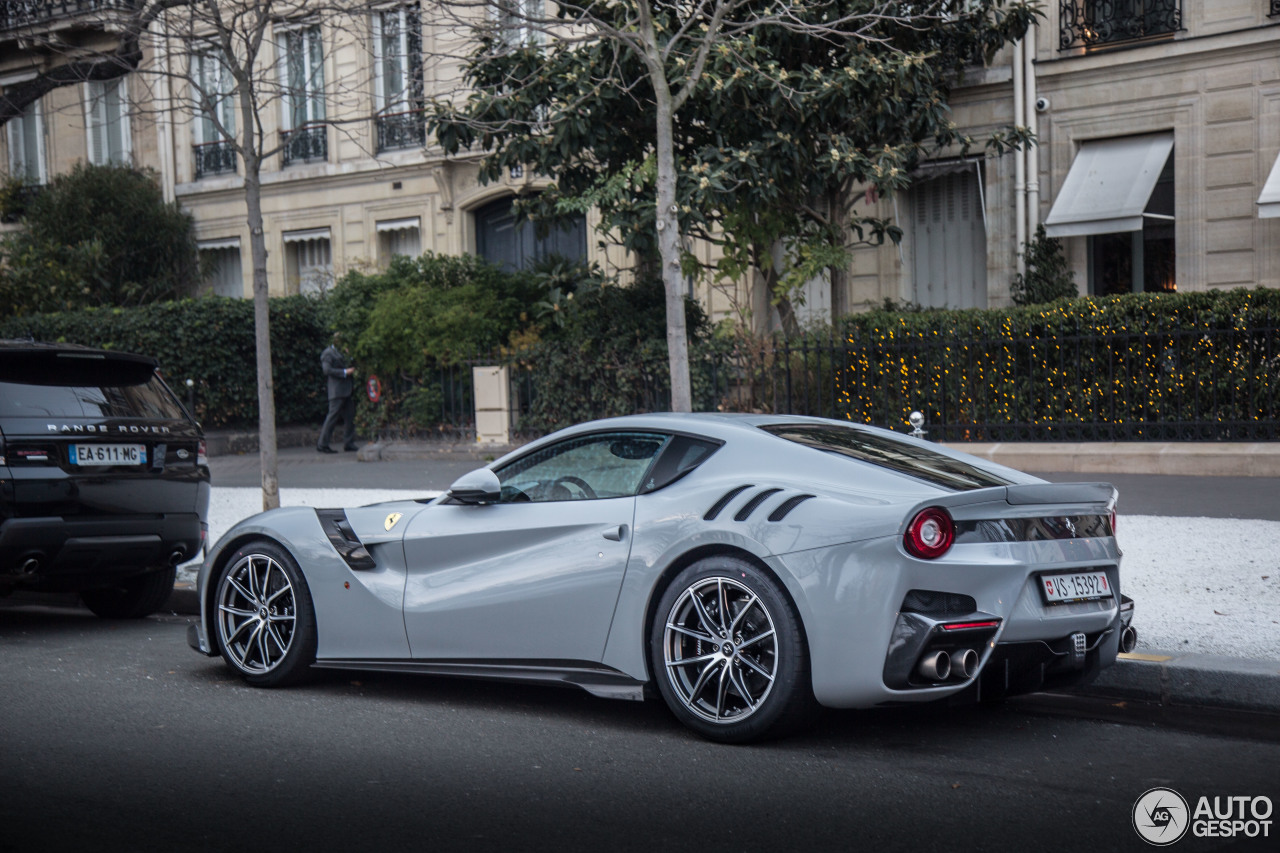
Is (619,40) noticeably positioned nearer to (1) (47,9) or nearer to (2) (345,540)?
(2) (345,540)

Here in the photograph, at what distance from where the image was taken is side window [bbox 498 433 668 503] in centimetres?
537

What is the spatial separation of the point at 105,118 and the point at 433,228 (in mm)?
8478

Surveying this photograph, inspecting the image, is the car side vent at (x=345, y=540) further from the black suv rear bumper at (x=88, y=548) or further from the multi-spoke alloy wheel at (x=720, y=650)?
the black suv rear bumper at (x=88, y=548)

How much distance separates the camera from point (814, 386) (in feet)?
47.6

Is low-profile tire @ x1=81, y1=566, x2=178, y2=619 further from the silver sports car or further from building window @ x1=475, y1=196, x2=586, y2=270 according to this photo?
building window @ x1=475, y1=196, x2=586, y2=270

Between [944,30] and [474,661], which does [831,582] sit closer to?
[474,661]

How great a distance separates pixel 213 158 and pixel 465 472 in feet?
43.1

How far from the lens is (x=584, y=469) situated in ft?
18.1

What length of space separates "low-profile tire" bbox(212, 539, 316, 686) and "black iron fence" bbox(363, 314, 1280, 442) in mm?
8490

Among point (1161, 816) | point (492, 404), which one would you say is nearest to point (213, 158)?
point (492, 404)

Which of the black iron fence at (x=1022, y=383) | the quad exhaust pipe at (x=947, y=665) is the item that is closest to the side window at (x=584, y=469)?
the quad exhaust pipe at (x=947, y=665)

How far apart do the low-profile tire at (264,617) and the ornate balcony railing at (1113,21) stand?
1483 cm

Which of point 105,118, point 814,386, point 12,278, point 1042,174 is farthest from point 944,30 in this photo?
point 105,118

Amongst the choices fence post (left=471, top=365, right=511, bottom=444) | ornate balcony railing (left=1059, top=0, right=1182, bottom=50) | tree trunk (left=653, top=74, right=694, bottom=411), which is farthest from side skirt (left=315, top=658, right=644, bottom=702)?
ornate balcony railing (left=1059, top=0, right=1182, bottom=50)
